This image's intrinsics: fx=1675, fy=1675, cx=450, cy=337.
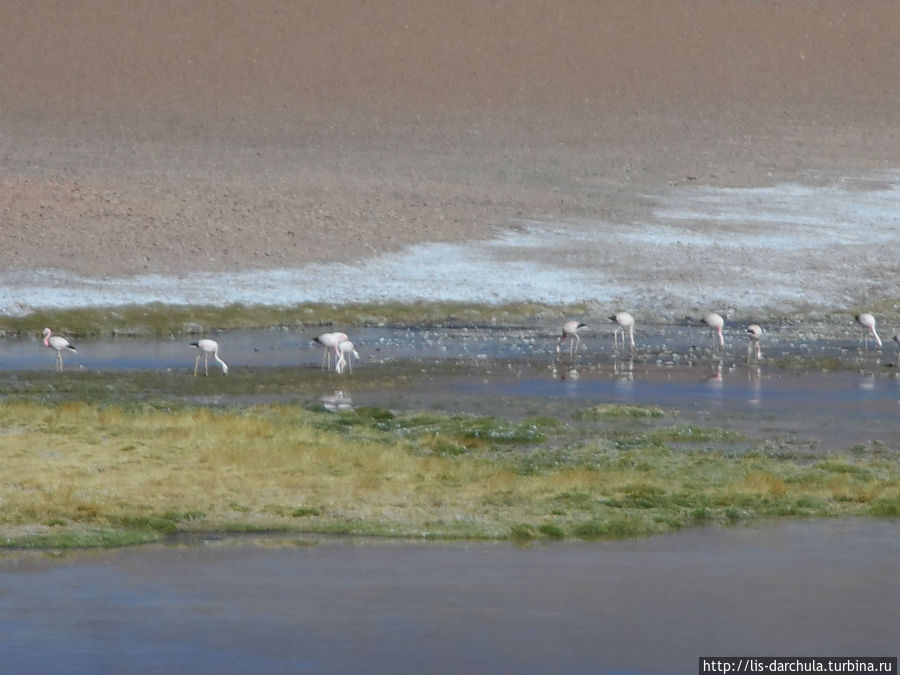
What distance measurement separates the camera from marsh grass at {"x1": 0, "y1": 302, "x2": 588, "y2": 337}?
35.2 meters

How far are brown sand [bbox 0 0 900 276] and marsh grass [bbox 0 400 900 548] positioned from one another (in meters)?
19.6

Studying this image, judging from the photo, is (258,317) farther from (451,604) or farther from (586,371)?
(451,604)

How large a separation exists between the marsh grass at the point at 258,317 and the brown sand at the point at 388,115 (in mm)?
4228

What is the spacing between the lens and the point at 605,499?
725 inches

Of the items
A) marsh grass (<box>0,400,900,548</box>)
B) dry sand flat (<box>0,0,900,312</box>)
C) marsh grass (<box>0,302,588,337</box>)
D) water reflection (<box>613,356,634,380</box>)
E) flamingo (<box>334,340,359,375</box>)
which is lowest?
marsh grass (<box>0,400,900,548</box>)

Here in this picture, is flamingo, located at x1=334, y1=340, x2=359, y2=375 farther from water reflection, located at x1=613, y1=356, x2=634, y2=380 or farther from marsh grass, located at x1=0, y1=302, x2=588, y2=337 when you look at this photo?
marsh grass, located at x1=0, y1=302, x2=588, y2=337

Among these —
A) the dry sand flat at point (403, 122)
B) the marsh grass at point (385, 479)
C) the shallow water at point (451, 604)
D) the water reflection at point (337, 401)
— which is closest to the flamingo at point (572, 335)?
the water reflection at point (337, 401)

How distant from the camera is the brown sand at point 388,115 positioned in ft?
153

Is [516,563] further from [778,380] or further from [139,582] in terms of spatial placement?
[778,380]

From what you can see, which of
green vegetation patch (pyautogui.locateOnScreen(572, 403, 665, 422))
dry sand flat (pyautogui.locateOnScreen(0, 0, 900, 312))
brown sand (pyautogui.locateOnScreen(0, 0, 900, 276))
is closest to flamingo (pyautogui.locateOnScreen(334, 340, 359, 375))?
green vegetation patch (pyautogui.locateOnScreen(572, 403, 665, 422))

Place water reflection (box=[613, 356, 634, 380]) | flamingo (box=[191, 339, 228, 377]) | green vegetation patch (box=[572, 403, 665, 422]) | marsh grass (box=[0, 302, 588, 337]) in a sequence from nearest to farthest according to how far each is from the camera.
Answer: green vegetation patch (box=[572, 403, 665, 422]) → flamingo (box=[191, 339, 228, 377]) → water reflection (box=[613, 356, 634, 380]) → marsh grass (box=[0, 302, 588, 337])

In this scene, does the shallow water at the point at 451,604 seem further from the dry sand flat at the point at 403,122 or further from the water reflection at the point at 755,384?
the dry sand flat at the point at 403,122

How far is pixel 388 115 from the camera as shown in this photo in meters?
70.2

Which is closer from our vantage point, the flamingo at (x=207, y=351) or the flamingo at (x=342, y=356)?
the flamingo at (x=207, y=351)
